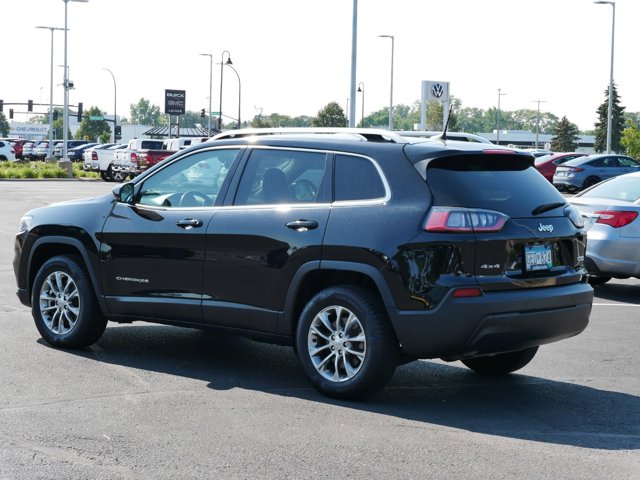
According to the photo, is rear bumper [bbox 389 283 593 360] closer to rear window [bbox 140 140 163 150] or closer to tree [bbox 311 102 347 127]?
rear window [bbox 140 140 163 150]

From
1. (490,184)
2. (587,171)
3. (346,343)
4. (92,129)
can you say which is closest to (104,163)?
(587,171)

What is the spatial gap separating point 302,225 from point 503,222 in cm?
132

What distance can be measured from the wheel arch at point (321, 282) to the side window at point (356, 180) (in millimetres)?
474

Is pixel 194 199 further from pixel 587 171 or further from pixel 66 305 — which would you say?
pixel 587 171

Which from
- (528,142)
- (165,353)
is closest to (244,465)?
(165,353)

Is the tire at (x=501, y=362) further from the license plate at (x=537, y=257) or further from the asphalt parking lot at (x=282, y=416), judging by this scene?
the license plate at (x=537, y=257)

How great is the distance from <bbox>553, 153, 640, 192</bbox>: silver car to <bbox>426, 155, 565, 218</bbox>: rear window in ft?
106

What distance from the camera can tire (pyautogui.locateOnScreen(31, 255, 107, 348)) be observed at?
27.0ft

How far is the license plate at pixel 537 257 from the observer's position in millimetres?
6719

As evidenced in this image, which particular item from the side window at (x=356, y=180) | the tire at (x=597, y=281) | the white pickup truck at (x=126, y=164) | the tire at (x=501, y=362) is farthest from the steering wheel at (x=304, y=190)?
the white pickup truck at (x=126, y=164)

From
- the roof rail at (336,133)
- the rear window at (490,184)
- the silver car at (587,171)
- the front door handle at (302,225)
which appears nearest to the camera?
the rear window at (490,184)

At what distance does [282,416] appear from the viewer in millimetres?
6387

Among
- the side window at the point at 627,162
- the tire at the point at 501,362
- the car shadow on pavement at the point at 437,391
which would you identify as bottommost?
the car shadow on pavement at the point at 437,391

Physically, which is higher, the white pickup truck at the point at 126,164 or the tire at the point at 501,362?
the white pickup truck at the point at 126,164
